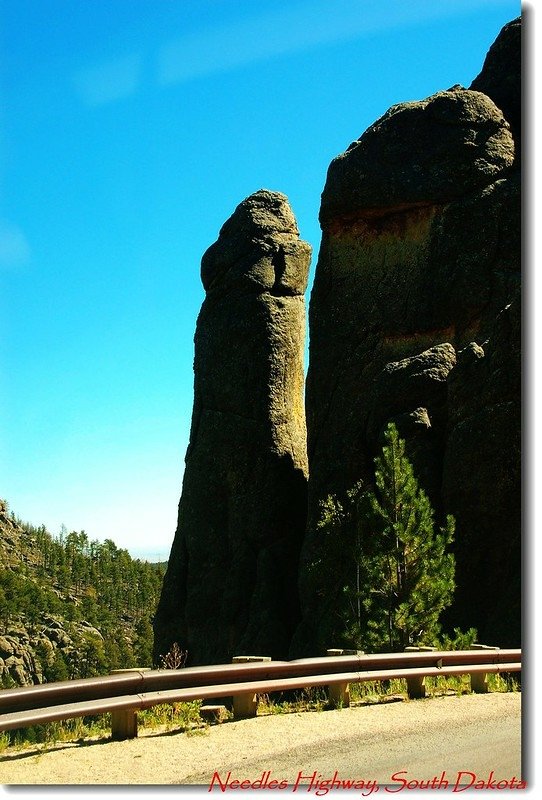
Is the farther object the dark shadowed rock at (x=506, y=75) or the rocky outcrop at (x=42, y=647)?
the rocky outcrop at (x=42, y=647)

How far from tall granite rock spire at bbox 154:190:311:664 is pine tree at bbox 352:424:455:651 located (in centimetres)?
1647

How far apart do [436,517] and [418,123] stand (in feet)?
53.2

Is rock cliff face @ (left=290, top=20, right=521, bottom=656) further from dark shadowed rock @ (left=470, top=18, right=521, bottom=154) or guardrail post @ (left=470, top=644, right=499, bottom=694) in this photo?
guardrail post @ (left=470, top=644, right=499, bottom=694)

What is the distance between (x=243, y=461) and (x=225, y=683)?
30066 mm

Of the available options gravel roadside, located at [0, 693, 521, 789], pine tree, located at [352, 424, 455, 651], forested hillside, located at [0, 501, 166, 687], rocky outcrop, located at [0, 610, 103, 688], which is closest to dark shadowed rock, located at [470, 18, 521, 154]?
pine tree, located at [352, 424, 455, 651]

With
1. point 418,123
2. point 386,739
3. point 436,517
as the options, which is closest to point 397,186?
point 418,123

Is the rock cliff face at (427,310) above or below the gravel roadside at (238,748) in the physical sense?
above

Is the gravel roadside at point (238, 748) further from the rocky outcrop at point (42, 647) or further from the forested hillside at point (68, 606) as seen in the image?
the rocky outcrop at point (42, 647)

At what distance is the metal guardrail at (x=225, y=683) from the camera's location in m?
7.73

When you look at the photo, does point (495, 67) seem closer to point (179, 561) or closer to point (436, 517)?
point (436, 517)

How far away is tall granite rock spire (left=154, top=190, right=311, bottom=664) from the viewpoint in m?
38.2

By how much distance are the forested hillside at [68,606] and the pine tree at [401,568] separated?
70.8 metres

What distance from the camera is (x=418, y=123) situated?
35.6 m

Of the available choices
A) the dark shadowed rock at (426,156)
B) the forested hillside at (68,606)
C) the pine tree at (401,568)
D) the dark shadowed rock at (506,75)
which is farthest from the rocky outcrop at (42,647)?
the pine tree at (401,568)
